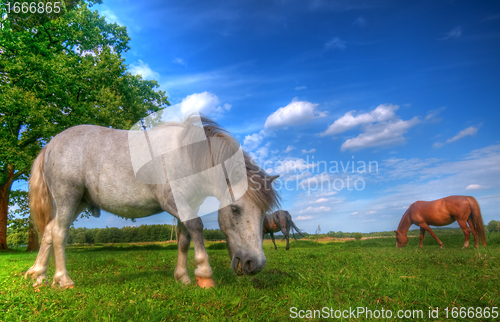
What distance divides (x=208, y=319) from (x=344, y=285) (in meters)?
1.95

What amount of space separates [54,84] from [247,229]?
526 inches

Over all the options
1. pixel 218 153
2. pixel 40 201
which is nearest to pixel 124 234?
pixel 40 201

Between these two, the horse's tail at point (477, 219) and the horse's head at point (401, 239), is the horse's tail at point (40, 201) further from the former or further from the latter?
the horse's tail at point (477, 219)

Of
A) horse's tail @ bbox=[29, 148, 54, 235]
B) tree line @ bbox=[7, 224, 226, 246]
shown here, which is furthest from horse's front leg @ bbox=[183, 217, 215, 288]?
tree line @ bbox=[7, 224, 226, 246]

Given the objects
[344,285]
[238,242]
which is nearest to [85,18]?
[238,242]

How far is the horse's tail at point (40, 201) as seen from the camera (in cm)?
484

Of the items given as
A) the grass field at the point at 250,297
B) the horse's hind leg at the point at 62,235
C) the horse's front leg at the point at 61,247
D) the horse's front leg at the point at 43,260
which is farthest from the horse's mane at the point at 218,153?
the horse's front leg at the point at 43,260

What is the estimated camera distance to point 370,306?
107 inches

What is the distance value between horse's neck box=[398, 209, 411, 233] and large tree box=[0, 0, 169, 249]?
1291 centimetres

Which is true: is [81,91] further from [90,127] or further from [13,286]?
[13,286]

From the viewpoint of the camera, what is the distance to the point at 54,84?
41.1 feet

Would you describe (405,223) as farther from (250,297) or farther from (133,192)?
(133,192)

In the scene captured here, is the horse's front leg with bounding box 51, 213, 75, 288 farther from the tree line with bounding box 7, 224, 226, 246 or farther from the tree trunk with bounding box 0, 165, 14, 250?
the tree trunk with bounding box 0, 165, 14, 250

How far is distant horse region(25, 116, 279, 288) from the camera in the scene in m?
3.42
